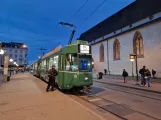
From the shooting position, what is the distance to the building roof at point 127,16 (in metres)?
32.9

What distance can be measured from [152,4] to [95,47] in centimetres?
2298

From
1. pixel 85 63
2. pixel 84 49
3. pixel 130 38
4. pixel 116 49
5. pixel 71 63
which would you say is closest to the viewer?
pixel 71 63

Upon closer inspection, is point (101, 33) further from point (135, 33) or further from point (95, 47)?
point (135, 33)

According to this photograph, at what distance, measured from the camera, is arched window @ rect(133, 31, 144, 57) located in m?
33.6

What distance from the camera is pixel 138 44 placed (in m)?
34.6

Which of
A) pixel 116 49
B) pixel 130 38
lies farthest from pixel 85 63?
pixel 116 49

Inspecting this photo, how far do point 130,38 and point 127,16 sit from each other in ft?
23.8

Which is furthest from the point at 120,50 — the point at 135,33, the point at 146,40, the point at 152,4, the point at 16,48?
the point at 16,48

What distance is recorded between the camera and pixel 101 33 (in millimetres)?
52000

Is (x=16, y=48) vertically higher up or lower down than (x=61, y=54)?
higher up

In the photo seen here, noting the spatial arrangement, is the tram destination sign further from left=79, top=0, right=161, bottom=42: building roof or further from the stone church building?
left=79, top=0, right=161, bottom=42: building roof

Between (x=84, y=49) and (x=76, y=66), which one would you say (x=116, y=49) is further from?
(x=76, y=66)

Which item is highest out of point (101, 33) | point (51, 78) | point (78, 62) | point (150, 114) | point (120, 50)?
point (101, 33)

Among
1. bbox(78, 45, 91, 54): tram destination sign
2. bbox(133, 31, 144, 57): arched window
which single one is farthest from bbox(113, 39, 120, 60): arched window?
bbox(78, 45, 91, 54): tram destination sign
